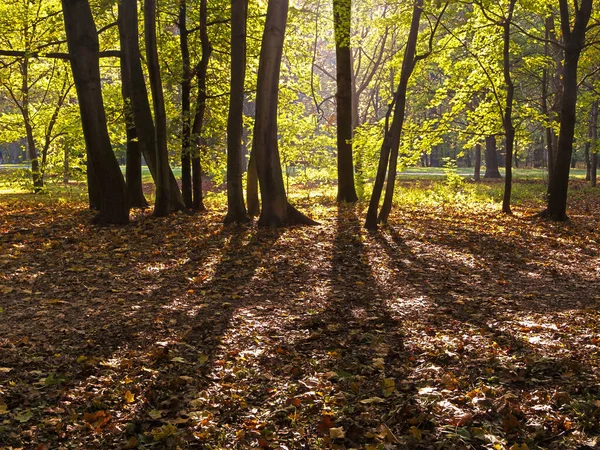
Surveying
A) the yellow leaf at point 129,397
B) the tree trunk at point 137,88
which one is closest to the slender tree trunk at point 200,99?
the tree trunk at point 137,88

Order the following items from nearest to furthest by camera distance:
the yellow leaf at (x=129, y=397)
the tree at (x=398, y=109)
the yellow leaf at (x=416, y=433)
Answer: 1. the yellow leaf at (x=416, y=433)
2. the yellow leaf at (x=129, y=397)
3. the tree at (x=398, y=109)

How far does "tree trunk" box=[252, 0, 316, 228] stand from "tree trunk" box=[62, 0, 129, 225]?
3.10 metres

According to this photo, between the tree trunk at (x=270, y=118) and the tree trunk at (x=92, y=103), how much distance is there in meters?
3.10

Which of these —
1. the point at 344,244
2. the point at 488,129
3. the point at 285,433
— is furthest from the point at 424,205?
the point at 285,433

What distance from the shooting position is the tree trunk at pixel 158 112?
38.9 ft

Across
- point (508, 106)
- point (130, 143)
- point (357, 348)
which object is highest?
point (508, 106)

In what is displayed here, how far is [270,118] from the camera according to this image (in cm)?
1112

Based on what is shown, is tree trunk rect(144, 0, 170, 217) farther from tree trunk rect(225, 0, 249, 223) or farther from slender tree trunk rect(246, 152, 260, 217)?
slender tree trunk rect(246, 152, 260, 217)

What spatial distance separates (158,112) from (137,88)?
111cm

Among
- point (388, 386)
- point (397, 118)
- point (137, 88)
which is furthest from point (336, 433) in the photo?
point (137, 88)

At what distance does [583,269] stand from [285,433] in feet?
22.8

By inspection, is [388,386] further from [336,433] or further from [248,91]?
[248,91]

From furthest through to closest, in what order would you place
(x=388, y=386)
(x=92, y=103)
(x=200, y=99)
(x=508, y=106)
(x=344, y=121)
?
(x=344, y=121) → (x=508, y=106) → (x=200, y=99) → (x=92, y=103) → (x=388, y=386)

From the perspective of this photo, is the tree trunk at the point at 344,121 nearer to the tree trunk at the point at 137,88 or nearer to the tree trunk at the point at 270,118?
the tree trunk at the point at 270,118
